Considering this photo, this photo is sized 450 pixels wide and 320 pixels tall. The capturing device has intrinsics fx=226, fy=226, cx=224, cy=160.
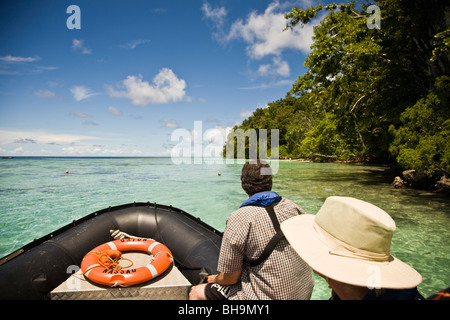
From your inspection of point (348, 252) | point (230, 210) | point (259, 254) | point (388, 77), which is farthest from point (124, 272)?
point (388, 77)

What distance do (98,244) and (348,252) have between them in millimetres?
3819

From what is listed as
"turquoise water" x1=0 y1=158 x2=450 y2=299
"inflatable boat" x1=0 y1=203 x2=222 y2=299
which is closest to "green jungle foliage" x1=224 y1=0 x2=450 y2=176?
"turquoise water" x1=0 y1=158 x2=450 y2=299

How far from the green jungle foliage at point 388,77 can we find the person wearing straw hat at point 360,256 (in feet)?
29.3

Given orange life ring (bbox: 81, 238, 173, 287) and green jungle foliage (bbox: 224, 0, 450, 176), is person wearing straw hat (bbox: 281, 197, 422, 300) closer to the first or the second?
orange life ring (bbox: 81, 238, 173, 287)

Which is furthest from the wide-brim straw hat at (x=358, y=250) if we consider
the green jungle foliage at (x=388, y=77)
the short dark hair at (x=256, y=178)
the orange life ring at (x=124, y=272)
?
the green jungle foliage at (x=388, y=77)

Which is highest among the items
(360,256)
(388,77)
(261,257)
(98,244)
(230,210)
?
(388,77)

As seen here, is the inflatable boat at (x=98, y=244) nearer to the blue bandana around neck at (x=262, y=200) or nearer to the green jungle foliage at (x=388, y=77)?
the blue bandana around neck at (x=262, y=200)

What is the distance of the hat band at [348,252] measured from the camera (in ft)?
3.62

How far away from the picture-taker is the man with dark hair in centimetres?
155

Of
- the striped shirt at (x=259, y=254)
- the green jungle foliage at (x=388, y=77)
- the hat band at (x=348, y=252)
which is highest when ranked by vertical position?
the green jungle foliage at (x=388, y=77)

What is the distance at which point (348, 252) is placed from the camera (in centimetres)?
114

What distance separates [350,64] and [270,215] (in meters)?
12.3

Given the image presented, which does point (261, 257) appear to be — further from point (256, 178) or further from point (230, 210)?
point (230, 210)

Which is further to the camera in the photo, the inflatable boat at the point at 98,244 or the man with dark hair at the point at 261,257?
the inflatable boat at the point at 98,244
